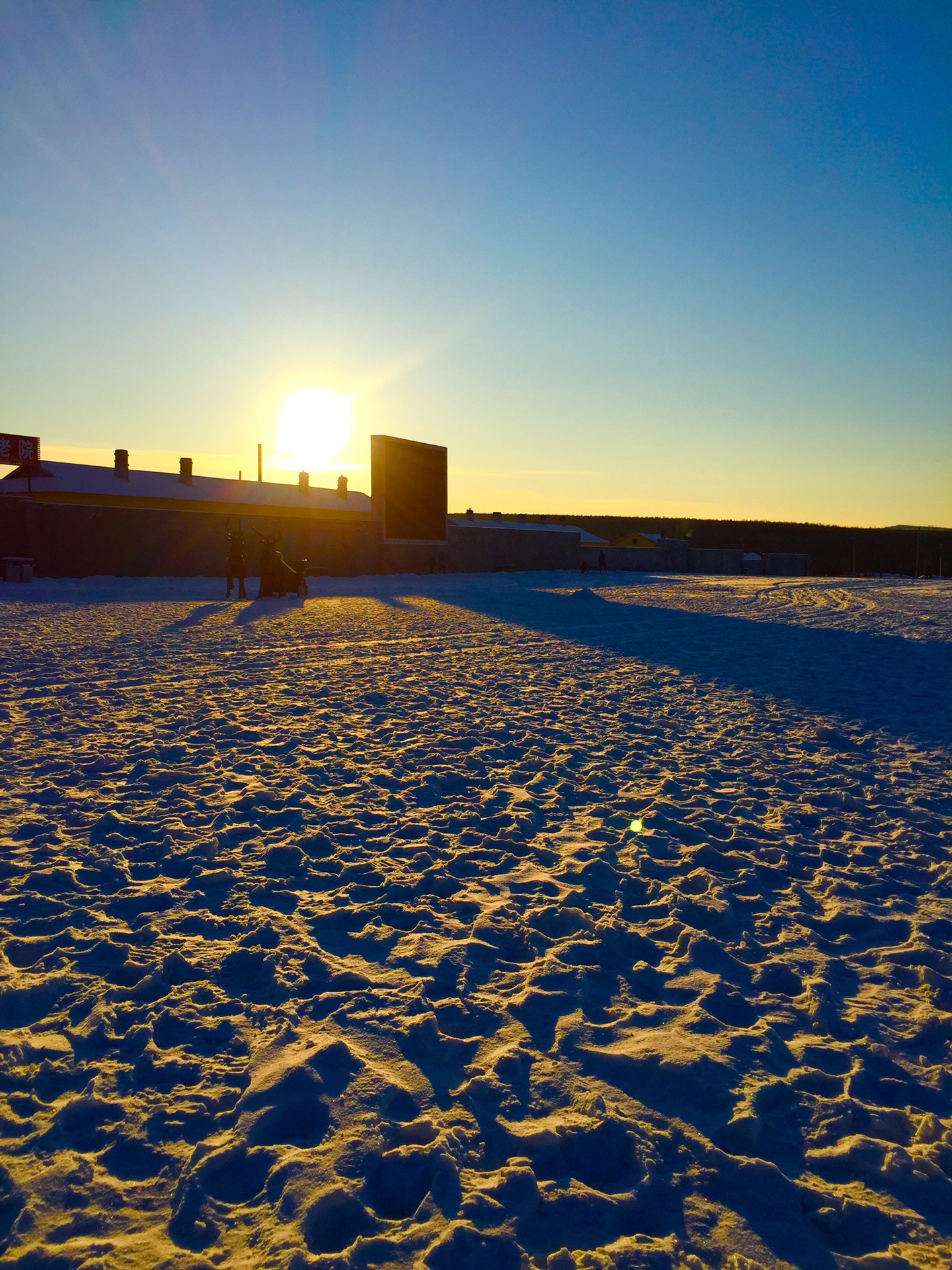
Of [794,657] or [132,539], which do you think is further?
[132,539]

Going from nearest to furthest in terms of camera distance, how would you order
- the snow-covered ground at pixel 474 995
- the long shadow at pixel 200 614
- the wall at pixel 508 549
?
the snow-covered ground at pixel 474 995
the long shadow at pixel 200 614
the wall at pixel 508 549

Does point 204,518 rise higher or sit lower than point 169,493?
lower

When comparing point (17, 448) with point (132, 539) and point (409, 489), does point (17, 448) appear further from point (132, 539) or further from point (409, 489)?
point (409, 489)

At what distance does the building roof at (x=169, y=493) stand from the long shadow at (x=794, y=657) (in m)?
22.4

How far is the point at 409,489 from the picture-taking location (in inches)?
1622

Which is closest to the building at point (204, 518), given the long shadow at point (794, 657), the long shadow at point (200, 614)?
the long shadow at point (200, 614)

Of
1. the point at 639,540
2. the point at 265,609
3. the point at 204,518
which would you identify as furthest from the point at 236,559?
the point at 639,540

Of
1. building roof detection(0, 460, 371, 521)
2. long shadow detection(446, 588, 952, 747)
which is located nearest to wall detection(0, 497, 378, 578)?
building roof detection(0, 460, 371, 521)

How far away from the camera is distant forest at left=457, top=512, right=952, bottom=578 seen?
11488cm

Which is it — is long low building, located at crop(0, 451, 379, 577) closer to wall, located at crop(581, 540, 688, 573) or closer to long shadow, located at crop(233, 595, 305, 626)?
long shadow, located at crop(233, 595, 305, 626)

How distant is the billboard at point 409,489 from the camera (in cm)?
3988

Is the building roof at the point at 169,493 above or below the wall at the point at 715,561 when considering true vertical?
above

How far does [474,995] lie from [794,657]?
967cm

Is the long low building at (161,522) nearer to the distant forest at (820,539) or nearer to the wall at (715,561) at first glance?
the wall at (715,561)
